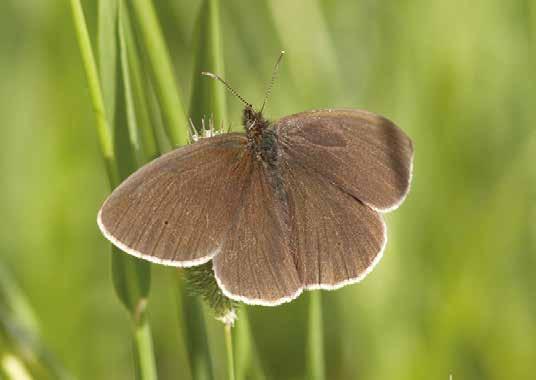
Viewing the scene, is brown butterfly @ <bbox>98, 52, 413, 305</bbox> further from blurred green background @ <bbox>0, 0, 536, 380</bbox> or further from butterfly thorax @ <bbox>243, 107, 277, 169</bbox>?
blurred green background @ <bbox>0, 0, 536, 380</bbox>

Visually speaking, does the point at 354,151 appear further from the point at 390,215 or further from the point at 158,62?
the point at 390,215

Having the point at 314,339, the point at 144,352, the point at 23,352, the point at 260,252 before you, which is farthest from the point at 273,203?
the point at 23,352

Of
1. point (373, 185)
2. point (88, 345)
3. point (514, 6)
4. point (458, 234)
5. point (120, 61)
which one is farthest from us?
point (514, 6)

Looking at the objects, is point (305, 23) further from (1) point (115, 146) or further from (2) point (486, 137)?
(1) point (115, 146)

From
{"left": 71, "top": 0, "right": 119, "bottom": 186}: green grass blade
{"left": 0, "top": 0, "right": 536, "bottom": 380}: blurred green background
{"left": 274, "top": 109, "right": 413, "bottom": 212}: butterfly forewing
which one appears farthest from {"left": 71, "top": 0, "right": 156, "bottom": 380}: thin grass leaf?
{"left": 0, "top": 0, "right": 536, "bottom": 380}: blurred green background

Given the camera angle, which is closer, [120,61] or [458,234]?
[120,61]

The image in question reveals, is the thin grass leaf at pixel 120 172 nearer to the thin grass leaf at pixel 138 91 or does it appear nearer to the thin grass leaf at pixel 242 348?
the thin grass leaf at pixel 138 91

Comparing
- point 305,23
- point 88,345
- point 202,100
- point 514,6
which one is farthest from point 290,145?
point 514,6
